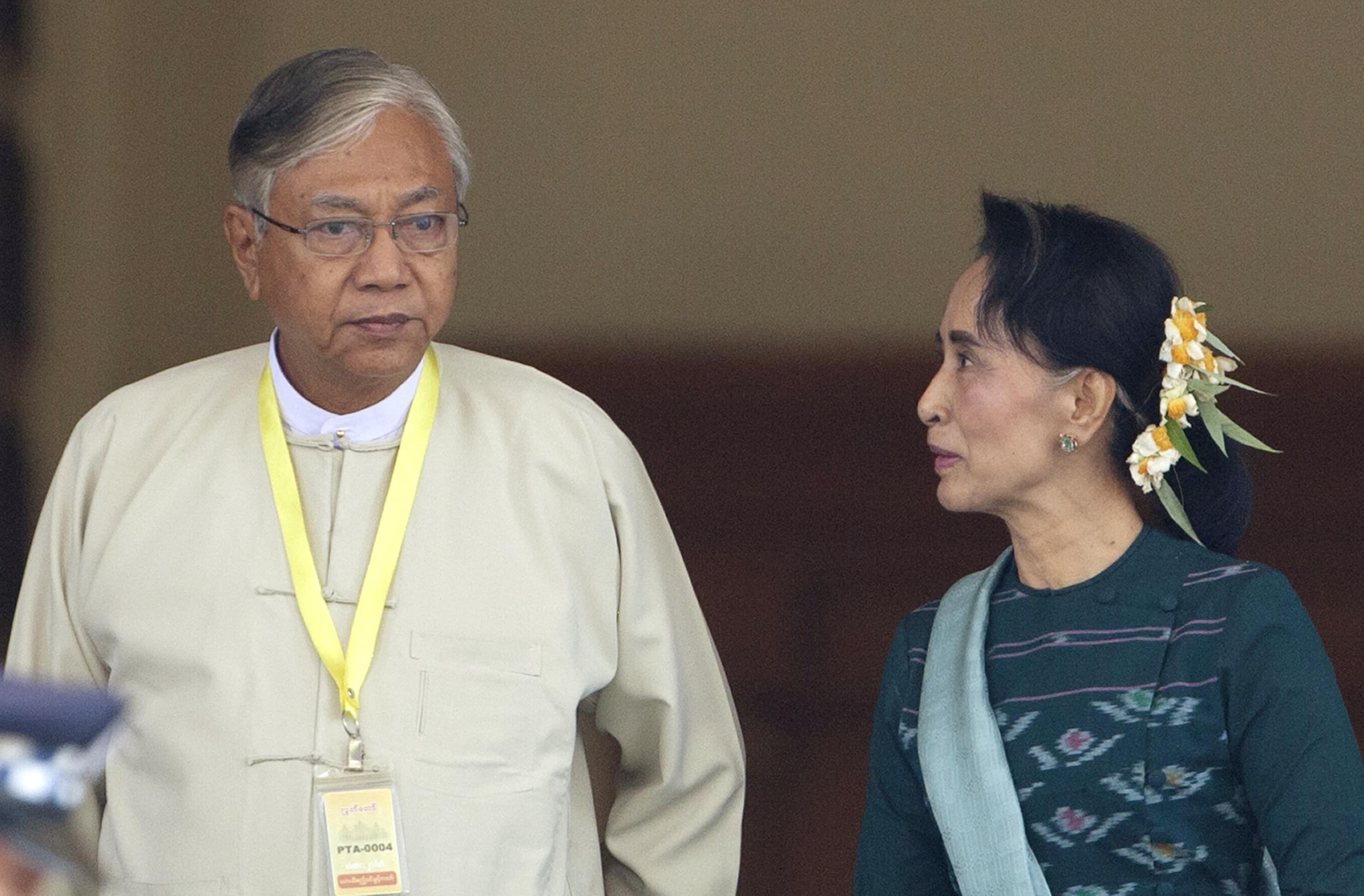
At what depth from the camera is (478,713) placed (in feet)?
8.68

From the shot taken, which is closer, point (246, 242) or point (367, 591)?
point (367, 591)

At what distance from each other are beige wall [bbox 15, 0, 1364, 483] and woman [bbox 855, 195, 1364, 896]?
1.67m

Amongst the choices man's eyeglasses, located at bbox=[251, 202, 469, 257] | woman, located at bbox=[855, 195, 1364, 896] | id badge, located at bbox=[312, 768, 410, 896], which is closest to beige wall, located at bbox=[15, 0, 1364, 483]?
woman, located at bbox=[855, 195, 1364, 896]

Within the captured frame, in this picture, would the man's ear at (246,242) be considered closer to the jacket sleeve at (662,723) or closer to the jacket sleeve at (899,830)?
the jacket sleeve at (662,723)

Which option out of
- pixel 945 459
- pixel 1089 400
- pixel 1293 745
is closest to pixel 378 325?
pixel 945 459

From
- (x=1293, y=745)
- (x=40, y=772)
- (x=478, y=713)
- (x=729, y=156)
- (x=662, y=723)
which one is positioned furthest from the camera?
(x=729, y=156)

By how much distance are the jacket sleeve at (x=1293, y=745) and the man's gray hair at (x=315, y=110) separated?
1.24m

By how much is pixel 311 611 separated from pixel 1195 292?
2.38 meters

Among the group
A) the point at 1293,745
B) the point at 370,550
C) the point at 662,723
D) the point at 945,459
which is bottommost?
the point at 662,723

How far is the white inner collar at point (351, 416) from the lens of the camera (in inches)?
110

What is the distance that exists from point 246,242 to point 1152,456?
49.6 inches

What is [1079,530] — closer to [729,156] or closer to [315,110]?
[315,110]

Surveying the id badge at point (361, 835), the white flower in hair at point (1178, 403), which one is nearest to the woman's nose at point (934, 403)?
the white flower in hair at point (1178, 403)

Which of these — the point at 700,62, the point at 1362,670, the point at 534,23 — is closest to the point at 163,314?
the point at 534,23
